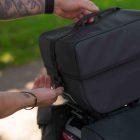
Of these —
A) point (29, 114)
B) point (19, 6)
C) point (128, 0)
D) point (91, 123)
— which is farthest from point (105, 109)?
point (128, 0)

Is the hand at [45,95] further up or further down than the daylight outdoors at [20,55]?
further up

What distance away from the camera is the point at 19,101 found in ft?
7.20

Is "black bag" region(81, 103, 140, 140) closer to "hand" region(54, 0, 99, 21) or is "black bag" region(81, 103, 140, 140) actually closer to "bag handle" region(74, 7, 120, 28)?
A: "bag handle" region(74, 7, 120, 28)

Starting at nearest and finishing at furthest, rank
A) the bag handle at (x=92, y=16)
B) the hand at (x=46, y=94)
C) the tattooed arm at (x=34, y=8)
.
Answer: the hand at (x=46, y=94) → the bag handle at (x=92, y=16) → the tattooed arm at (x=34, y=8)

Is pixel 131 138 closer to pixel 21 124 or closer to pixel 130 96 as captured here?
pixel 130 96

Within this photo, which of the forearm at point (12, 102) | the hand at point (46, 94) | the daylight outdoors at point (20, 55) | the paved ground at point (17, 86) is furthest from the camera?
the daylight outdoors at point (20, 55)

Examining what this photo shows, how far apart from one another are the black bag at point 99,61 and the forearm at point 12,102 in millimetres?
224

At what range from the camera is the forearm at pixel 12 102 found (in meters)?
2.14

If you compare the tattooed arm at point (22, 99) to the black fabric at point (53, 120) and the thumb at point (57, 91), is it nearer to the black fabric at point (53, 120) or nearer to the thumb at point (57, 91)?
the thumb at point (57, 91)

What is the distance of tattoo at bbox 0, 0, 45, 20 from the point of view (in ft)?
8.96

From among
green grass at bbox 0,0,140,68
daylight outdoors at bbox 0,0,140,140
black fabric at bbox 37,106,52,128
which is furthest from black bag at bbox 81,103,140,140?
green grass at bbox 0,0,140,68

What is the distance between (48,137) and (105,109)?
0.37 m

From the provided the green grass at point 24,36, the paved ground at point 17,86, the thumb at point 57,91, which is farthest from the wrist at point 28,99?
the green grass at point 24,36

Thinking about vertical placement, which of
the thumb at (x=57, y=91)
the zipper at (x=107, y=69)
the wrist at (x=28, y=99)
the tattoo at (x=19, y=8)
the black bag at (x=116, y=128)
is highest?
A: the tattoo at (x=19, y=8)
